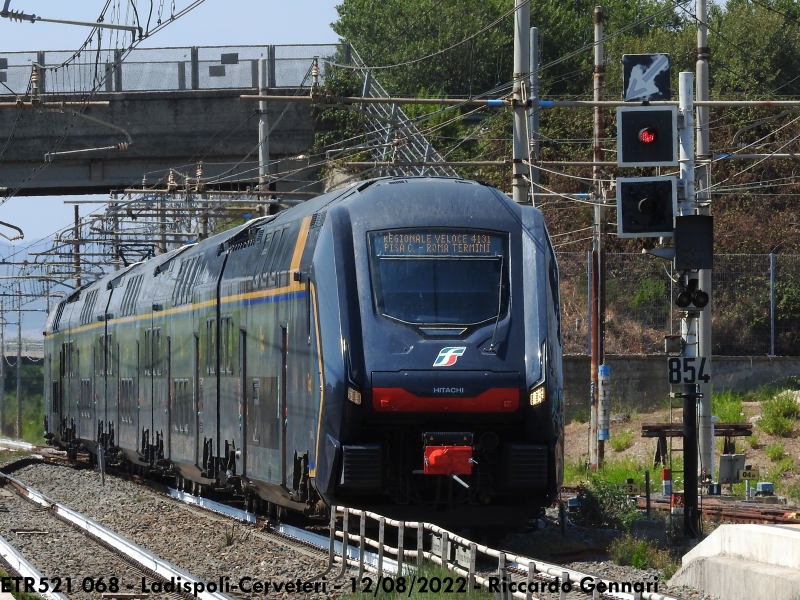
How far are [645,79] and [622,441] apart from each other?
487 inches

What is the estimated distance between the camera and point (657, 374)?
32.8m

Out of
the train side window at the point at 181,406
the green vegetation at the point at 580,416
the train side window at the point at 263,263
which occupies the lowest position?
the green vegetation at the point at 580,416

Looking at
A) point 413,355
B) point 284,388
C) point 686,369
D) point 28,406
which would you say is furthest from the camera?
point 28,406

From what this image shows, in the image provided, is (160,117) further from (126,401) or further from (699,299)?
(699,299)

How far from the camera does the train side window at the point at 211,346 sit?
1878 centimetres

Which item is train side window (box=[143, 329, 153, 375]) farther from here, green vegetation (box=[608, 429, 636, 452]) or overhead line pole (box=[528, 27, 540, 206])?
green vegetation (box=[608, 429, 636, 452])

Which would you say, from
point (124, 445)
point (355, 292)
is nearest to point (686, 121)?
point (355, 292)

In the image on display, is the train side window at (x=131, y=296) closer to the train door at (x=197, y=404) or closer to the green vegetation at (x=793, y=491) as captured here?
the train door at (x=197, y=404)

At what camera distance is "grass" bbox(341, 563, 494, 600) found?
10414 millimetres

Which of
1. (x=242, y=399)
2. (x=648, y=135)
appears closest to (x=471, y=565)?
(x=242, y=399)

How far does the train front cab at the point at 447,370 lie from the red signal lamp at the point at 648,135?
3.00m

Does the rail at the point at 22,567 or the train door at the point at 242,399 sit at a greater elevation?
the train door at the point at 242,399

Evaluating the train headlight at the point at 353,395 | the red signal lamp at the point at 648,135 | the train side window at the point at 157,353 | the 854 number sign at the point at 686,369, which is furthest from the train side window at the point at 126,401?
the train headlight at the point at 353,395

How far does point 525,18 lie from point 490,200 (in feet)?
22.6
